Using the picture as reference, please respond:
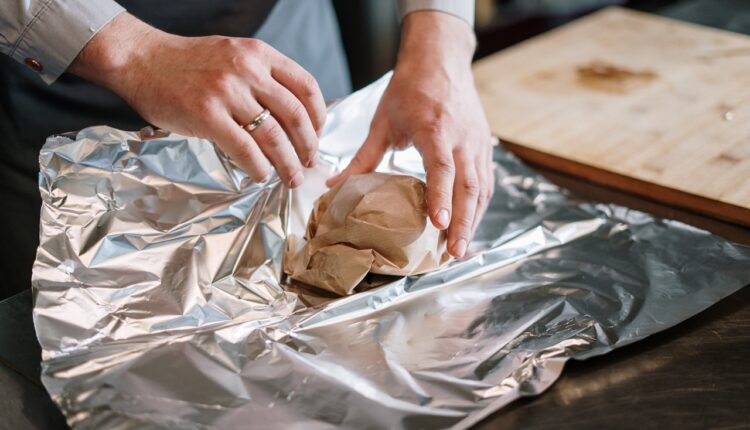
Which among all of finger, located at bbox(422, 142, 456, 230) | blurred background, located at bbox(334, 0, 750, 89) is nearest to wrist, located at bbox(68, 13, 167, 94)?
finger, located at bbox(422, 142, 456, 230)

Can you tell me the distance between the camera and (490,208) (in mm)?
1193

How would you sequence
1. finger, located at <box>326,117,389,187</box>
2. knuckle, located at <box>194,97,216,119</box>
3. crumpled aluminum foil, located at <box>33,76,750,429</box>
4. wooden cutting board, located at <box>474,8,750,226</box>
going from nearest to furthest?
1. crumpled aluminum foil, located at <box>33,76,750,429</box>
2. knuckle, located at <box>194,97,216,119</box>
3. finger, located at <box>326,117,389,187</box>
4. wooden cutting board, located at <box>474,8,750,226</box>

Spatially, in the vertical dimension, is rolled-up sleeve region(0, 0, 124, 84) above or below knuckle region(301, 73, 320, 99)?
above

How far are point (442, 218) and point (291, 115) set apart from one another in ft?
0.73

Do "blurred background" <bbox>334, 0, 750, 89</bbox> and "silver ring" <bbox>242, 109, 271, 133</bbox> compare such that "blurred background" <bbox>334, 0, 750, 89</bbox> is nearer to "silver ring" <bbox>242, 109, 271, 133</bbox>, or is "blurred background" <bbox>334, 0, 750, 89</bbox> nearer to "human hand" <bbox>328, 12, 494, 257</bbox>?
"human hand" <bbox>328, 12, 494, 257</bbox>

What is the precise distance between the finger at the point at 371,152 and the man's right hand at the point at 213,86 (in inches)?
5.6

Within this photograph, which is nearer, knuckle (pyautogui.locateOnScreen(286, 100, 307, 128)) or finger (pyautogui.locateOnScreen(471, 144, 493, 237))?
knuckle (pyautogui.locateOnScreen(286, 100, 307, 128))

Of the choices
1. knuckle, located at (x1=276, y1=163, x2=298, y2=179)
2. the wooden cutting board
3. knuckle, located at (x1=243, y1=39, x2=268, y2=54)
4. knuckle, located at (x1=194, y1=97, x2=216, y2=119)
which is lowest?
the wooden cutting board

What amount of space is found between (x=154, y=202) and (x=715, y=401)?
68cm

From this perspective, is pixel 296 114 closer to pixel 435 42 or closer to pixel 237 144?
pixel 237 144

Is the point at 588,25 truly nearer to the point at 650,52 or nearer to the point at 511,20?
the point at 650,52

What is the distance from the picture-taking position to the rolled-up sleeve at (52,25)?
3.10 feet

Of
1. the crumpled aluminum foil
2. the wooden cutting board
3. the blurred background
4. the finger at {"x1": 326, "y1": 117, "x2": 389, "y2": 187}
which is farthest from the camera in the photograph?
the blurred background

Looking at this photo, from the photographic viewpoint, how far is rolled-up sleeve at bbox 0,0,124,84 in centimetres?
95
